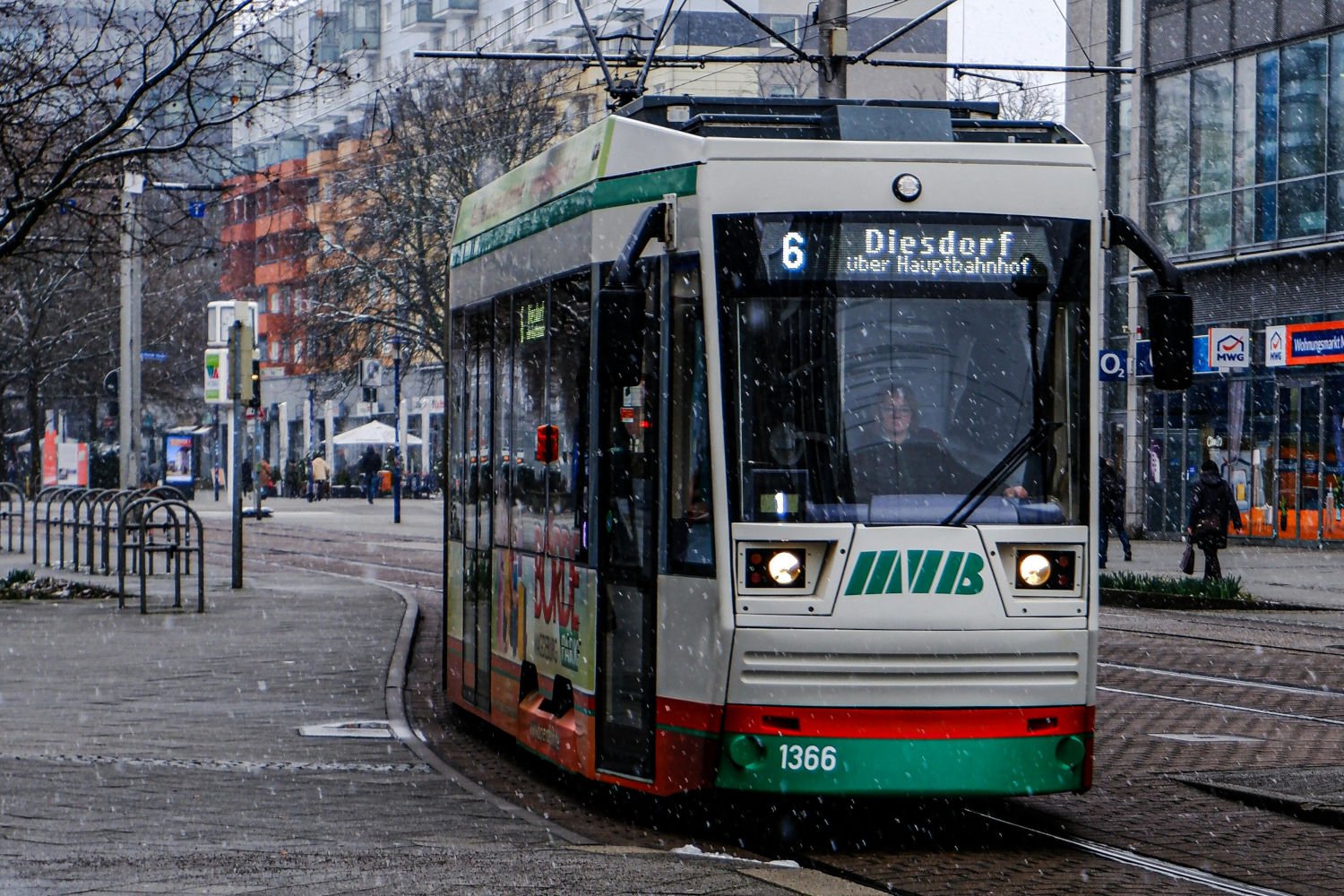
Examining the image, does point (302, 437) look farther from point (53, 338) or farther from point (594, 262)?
point (594, 262)

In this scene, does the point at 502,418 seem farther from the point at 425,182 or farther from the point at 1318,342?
the point at 425,182

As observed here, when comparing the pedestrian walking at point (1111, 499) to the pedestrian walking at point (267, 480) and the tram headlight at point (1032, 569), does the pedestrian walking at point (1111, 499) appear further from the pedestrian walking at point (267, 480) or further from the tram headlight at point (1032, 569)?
the pedestrian walking at point (267, 480)

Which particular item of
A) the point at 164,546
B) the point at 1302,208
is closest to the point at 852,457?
the point at 164,546

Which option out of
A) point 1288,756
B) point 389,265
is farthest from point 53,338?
point 1288,756

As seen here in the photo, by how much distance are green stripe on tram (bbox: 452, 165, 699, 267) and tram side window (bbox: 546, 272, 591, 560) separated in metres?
0.33

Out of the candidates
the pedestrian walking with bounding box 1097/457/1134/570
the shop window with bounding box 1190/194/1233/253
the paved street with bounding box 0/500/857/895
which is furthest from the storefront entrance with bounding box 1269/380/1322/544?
the paved street with bounding box 0/500/857/895

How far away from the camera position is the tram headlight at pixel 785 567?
797cm

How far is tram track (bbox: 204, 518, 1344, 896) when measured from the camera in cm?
751

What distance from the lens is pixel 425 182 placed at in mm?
48000

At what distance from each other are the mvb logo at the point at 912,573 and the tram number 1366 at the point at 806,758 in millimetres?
611

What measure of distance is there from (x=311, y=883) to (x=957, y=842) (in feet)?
9.44

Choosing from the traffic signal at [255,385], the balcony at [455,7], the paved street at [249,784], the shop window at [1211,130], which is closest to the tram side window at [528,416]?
the paved street at [249,784]

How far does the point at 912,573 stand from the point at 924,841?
124 cm

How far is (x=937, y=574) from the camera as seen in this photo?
7.96 meters
